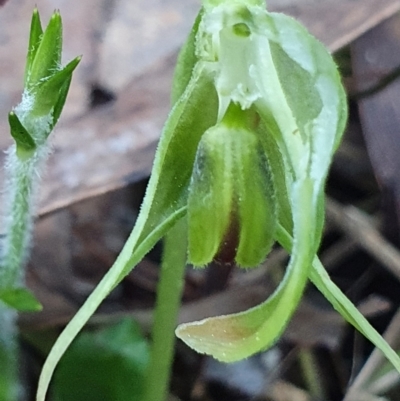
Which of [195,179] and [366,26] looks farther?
[366,26]

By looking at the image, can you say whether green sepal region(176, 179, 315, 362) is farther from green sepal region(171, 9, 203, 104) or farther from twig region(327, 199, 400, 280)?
twig region(327, 199, 400, 280)

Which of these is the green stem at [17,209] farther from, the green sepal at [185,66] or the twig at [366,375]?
the twig at [366,375]

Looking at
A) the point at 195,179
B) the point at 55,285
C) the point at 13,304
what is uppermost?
the point at 195,179

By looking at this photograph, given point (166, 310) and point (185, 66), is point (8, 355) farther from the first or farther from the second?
point (185, 66)

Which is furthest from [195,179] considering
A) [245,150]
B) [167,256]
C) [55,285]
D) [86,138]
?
[55,285]

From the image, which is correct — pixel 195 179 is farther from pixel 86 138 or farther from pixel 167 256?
pixel 86 138

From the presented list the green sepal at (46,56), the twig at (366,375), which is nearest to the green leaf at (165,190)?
the green sepal at (46,56)

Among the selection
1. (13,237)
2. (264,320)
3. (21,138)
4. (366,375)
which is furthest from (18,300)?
(366,375)
